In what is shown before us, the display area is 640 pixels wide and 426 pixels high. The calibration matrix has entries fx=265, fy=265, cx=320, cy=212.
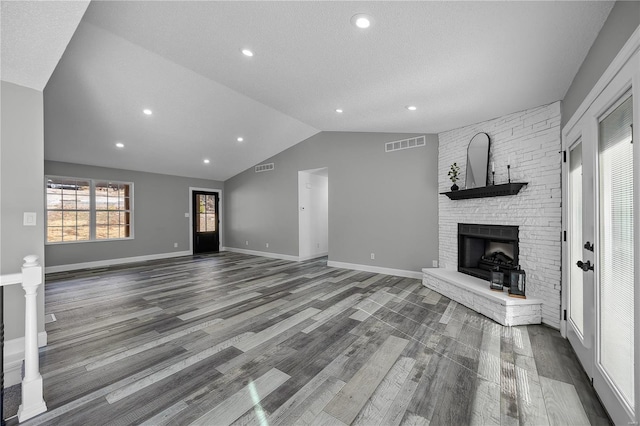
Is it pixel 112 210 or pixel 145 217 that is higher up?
pixel 112 210

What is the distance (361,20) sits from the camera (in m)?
2.12

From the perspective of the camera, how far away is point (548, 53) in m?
2.18

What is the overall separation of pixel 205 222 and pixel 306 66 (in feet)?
23.2

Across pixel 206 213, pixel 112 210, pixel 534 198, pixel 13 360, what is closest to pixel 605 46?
pixel 534 198

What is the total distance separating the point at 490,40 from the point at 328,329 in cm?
302

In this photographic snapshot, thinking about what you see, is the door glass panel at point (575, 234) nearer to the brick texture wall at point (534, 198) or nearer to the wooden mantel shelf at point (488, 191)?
the brick texture wall at point (534, 198)

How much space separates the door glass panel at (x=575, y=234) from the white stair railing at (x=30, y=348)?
4.22m

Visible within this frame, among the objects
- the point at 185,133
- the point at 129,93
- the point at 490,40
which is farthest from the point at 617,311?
the point at 185,133

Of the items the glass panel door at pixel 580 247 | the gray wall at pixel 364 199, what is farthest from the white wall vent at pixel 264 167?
the glass panel door at pixel 580 247

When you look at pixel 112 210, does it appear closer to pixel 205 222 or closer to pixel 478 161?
pixel 205 222

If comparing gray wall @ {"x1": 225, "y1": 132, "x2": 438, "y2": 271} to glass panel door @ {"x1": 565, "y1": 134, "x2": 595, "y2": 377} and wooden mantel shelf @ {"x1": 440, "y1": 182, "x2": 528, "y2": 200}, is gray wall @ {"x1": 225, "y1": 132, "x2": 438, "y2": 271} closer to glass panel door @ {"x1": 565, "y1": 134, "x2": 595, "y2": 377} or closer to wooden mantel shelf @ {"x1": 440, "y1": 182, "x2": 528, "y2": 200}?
wooden mantel shelf @ {"x1": 440, "y1": 182, "x2": 528, "y2": 200}

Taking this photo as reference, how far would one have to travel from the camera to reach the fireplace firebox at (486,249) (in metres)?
3.58

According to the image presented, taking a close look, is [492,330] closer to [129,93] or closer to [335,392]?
[335,392]

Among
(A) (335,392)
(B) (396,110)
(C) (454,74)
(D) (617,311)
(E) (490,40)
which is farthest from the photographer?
(B) (396,110)
